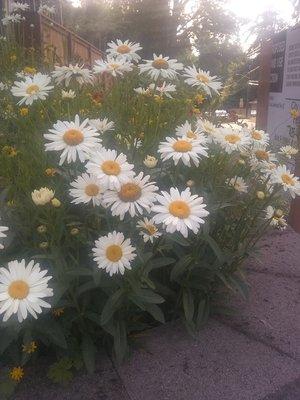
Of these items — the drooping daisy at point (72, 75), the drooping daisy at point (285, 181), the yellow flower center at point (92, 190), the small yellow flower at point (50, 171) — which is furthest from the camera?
the drooping daisy at point (72, 75)

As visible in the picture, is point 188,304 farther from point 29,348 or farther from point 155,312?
point 29,348

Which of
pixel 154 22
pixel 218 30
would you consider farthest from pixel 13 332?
pixel 218 30

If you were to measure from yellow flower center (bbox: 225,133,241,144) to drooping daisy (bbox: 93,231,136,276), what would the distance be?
2.55ft

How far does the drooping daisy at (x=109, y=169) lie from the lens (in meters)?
1.66

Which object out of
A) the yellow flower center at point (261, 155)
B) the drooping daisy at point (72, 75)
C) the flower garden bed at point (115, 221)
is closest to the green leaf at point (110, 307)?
the flower garden bed at point (115, 221)

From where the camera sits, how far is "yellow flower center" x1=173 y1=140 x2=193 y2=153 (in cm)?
194

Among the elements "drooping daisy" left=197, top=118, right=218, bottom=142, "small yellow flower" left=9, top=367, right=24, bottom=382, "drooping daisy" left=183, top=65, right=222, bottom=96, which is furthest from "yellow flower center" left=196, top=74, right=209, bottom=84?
"small yellow flower" left=9, top=367, right=24, bottom=382

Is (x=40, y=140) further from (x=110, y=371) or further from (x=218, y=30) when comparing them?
(x=218, y=30)

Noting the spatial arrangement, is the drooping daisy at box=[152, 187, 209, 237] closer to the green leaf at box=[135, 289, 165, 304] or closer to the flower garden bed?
the flower garden bed

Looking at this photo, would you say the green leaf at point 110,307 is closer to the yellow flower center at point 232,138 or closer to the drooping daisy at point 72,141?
the drooping daisy at point 72,141

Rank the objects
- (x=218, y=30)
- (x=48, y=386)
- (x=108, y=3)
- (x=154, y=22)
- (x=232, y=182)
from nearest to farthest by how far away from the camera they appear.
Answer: (x=48, y=386) → (x=232, y=182) → (x=154, y=22) → (x=108, y=3) → (x=218, y=30)

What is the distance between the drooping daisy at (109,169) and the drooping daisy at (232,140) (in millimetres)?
603

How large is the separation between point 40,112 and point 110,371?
1515 mm

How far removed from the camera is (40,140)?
7.38 feet
